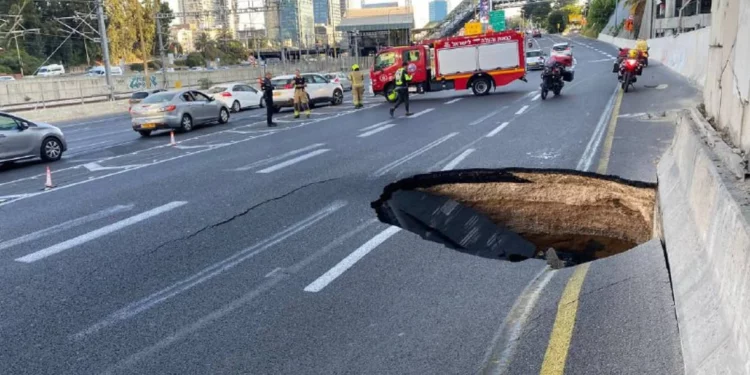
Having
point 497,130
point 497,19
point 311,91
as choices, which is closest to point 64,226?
point 497,130

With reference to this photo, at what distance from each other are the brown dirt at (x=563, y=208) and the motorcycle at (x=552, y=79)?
42.9ft

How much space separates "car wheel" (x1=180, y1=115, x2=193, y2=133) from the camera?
66.3ft

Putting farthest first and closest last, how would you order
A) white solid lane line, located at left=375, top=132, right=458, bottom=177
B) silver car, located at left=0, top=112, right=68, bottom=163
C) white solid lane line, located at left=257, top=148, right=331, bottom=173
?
1. silver car, located at left=0, top=112, right=68, bottom=163
2. white solid lane line, located at left=257, top=148, right=331, bottom=173
3. white solid lane line, located at left=375, top=132, right=458, bottom=177

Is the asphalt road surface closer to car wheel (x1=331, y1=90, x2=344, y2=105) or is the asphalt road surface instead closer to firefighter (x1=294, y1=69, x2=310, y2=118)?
firefighter (x1=294, y1=69, x2=310, y2=118)

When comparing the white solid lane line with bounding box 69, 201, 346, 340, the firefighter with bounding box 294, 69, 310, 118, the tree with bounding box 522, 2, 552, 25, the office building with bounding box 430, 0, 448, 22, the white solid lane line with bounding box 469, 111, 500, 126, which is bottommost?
the white solid lane line with bounding box 69, 201, 346, 340

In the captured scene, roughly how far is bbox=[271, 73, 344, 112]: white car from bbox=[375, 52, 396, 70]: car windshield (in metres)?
2.60

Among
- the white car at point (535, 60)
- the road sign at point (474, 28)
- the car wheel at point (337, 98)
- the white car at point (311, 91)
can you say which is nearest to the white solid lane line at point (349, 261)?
the white car at point (311, 91)

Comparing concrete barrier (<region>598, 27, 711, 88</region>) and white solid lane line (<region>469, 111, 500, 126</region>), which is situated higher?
concrete barrier (<region>598, 27, 711, 88</region>)

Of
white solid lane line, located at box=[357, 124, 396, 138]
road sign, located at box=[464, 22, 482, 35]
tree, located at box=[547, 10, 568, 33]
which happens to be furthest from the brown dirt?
tree, located at box=[547, 10, 568, 33]

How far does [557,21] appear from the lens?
A: 452ft

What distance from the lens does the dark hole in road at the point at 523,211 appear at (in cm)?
854

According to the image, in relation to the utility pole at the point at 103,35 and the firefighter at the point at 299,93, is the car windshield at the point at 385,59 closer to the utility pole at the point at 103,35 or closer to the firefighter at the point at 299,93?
the firefighter at the point at 299,93

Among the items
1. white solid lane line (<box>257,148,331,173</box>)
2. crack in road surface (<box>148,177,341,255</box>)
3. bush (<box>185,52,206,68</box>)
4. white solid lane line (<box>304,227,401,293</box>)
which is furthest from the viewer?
bush (<box>185,52,206,68</box>)

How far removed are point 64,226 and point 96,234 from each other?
83 centimetres
